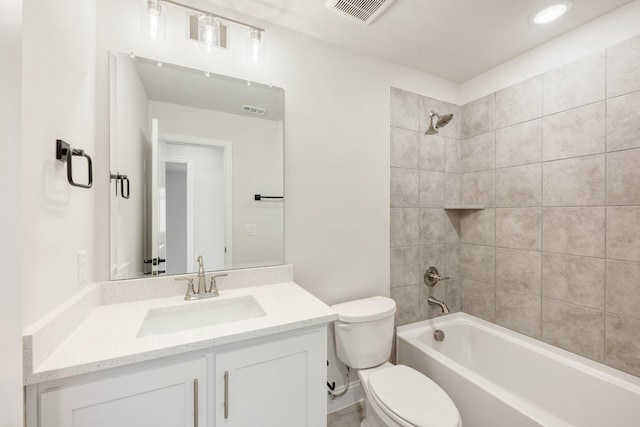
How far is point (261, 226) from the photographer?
5.26ft

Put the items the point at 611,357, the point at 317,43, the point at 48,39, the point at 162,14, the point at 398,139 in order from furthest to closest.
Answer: the point at 398,139
the point at 317,43
the point at 611,357
the point at 162,14
the point at 48,39

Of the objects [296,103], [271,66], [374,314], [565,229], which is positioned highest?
[271,66]

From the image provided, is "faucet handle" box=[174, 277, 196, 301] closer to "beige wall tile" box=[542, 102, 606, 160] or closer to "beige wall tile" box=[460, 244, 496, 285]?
"beige wall tile" box=[460, 244, 496, 285]

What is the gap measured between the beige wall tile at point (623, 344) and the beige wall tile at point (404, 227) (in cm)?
114

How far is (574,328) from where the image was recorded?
165cm

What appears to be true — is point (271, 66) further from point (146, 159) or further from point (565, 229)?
point (565, 229)

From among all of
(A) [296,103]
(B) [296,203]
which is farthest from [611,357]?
(A) [296,103]

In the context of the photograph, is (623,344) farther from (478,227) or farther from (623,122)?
(623,122)

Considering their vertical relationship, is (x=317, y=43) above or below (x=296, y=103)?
above

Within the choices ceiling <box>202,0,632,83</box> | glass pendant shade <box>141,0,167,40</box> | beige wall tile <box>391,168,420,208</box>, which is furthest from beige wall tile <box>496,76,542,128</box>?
glass pendant shade <box>141,0,167,40</box>

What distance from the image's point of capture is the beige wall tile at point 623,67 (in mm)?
1430

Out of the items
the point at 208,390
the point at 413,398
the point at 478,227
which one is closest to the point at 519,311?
the point at 478,227

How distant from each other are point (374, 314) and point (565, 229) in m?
1.30

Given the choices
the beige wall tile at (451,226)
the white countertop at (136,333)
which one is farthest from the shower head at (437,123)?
the white countertop at (136,333)
